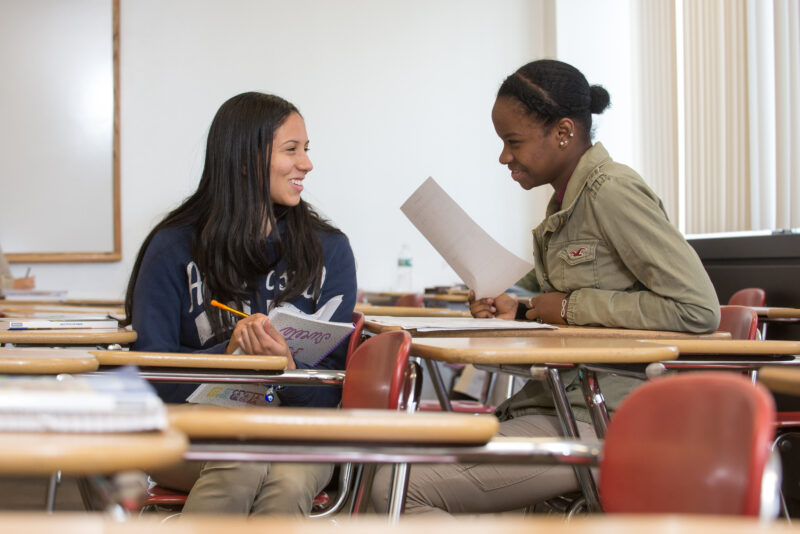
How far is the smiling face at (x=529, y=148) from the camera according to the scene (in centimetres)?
202

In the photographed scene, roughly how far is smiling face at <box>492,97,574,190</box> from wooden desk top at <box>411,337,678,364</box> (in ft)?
2.53

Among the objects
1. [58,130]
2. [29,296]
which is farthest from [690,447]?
[58,130]

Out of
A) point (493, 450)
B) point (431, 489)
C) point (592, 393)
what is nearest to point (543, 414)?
point (592, 393)

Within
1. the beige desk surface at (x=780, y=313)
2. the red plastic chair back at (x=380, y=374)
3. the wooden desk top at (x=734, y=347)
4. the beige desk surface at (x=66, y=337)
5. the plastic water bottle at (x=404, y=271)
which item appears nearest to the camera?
the red plastic chair back at (x=380, y=374)

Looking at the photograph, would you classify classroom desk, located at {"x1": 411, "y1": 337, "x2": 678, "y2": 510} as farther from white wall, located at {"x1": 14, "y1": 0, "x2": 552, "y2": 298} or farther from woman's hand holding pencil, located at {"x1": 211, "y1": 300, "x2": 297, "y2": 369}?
white wall, located at {"x1": 14, "y1": 0, "x2": 552, "y2": 298}

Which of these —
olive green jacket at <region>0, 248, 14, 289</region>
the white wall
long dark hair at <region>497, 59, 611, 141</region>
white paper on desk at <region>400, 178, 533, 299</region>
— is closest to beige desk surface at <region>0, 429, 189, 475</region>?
white paper on desk at <region>400, 178, 533, 299</region>

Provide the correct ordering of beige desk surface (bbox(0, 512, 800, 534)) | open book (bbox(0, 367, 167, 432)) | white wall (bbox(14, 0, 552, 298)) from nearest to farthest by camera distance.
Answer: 1. beige desk surface (bbox(0, 512, 800, 534))
2. open book (bbox(0, 367, 167, 432))
3. white wall (bbox(14, 0, 552, 298))

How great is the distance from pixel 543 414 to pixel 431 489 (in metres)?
0.36

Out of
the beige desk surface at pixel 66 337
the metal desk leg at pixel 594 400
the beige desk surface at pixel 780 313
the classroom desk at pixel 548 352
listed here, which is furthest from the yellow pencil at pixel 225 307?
the beige desk surface at pixel 780 313

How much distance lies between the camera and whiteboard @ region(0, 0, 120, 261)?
558 cm

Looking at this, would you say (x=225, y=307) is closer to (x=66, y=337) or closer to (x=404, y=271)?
(x=66, y=337)

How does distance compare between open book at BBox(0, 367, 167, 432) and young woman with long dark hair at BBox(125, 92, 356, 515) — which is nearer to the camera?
open book at BBox(0, 367, 167, 432)

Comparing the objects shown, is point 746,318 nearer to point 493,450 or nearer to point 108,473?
point 493,450

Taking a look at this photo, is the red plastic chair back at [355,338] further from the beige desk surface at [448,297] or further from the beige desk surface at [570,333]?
the beige desk surface at [448,297]
